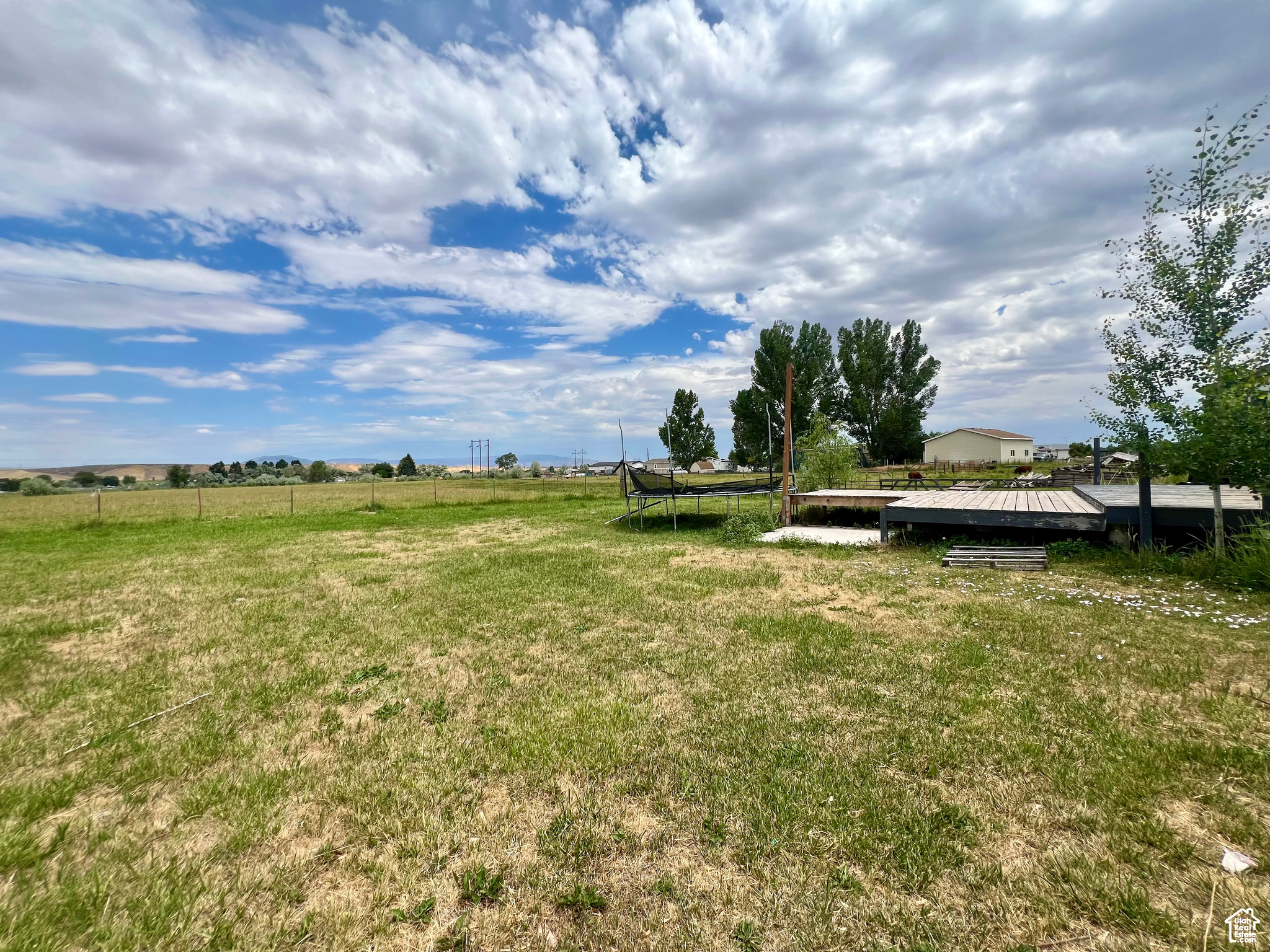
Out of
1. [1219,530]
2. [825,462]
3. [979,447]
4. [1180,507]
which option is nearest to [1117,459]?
[825,462]

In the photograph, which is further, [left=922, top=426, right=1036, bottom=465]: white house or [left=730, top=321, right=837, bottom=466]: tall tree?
[left=922, top=426, right=1036, bottom=465]: white house

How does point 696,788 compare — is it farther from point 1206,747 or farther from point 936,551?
point 936,551

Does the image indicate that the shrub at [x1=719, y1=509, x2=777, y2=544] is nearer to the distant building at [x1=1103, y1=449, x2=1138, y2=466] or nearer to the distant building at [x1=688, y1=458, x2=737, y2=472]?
the distant building at [x1=1103, y1=449, x2=1138, y2=466]

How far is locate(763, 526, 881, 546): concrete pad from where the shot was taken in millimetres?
8766

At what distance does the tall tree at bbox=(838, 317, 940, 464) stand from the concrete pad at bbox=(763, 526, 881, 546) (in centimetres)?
2825

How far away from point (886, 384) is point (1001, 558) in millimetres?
32558

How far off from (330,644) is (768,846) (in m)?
4.30

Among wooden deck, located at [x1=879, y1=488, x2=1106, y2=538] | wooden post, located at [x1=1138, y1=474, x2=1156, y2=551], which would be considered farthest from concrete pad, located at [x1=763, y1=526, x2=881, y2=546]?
wooden post, located at [x1=1138, y1=474, x2=1156, y2=551]

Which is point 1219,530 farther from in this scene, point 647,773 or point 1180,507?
point 647,773

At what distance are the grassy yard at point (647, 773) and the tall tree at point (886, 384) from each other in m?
32.2

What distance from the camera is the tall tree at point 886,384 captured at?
115ft

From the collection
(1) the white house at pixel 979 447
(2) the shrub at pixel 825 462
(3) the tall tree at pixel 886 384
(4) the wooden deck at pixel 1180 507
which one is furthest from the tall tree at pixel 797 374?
(4) the wooden deck at pixel 1180 507

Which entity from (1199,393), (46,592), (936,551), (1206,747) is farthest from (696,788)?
Result: (46,592)

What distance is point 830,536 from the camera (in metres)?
9.42
